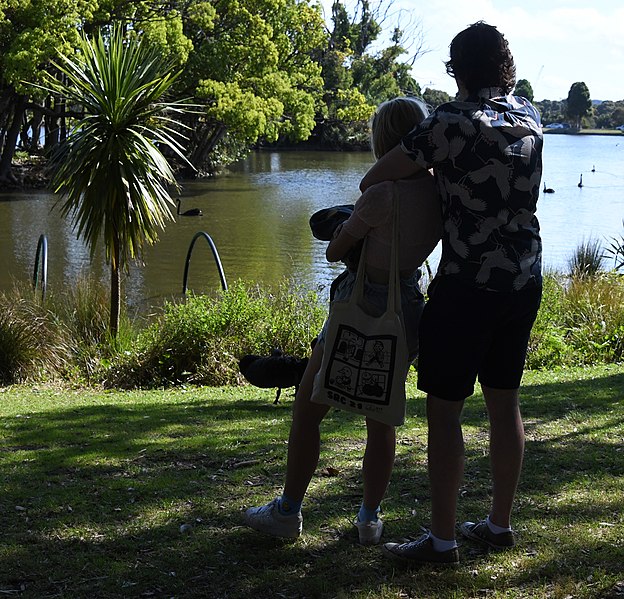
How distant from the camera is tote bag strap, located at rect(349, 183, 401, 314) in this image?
2.87 meters

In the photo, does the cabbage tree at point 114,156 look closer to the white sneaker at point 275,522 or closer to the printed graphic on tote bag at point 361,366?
the white sneaker at point 275,522

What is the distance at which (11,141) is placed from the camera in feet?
104

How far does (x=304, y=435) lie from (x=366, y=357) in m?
0.42

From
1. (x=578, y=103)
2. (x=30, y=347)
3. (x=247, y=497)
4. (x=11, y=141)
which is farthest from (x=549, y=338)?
(x=578, y=103)

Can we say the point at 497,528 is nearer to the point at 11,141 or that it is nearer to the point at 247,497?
the point at 247,497

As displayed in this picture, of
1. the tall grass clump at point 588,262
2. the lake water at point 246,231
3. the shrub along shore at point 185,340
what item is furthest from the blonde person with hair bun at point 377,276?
the tall grass clump at point 588,262

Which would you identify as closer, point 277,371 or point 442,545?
point 442,545

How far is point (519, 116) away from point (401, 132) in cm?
39

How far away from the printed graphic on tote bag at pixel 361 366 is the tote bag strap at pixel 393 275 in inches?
4.0

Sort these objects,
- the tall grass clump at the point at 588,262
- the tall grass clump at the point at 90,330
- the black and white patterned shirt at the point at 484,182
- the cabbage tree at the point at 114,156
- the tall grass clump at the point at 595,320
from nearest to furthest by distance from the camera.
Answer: the black and white patterned shirt at the point at 484,182 → the tall grass clump at the point at 90,330 → the tall grass clump at the point at 595,320 → the cabbage tree at the point at 114,156 → the tall grass clump at the point at 588,262

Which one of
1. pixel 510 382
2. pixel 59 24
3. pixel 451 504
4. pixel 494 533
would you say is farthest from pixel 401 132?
pixel 59 24

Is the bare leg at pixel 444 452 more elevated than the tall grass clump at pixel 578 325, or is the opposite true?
the bare leg at pixel 444 452

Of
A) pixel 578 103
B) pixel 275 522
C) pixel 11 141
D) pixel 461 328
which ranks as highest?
pixel 578 103

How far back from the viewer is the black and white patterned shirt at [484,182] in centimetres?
273
